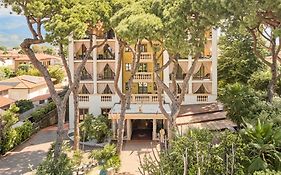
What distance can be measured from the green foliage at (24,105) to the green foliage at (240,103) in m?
24.9

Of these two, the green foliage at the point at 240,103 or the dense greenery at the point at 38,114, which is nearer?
the green foliage at the point at 240,103

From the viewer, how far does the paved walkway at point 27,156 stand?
2181 centimetres

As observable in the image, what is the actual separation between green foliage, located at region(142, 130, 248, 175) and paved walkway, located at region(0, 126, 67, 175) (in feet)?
33.9


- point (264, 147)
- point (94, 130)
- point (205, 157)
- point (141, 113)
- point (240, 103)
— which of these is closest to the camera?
point (264, 147)

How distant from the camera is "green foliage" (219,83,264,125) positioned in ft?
61.5

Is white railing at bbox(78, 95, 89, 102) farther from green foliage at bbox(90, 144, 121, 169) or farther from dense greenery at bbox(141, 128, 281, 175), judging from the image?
dense greenery at bbox(141, 128, 281, 175)

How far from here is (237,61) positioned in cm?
3231

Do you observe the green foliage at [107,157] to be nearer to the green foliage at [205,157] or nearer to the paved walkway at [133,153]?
the paved walkway at [133,153]

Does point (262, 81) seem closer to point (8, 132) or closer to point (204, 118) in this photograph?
point (204, 118)

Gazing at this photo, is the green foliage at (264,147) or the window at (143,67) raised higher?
the window at (143,67)

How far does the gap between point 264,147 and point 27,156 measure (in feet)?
57.1

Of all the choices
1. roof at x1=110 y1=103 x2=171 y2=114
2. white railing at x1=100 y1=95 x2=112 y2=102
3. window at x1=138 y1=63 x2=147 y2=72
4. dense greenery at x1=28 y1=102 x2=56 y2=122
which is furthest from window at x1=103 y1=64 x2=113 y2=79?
dense greenery at x1=28 y1=102 x2=56 y2=122

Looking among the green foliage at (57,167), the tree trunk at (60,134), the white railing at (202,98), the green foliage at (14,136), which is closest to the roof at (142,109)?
the white railing at (202,98)

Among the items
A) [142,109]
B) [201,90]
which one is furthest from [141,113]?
[201,90]
